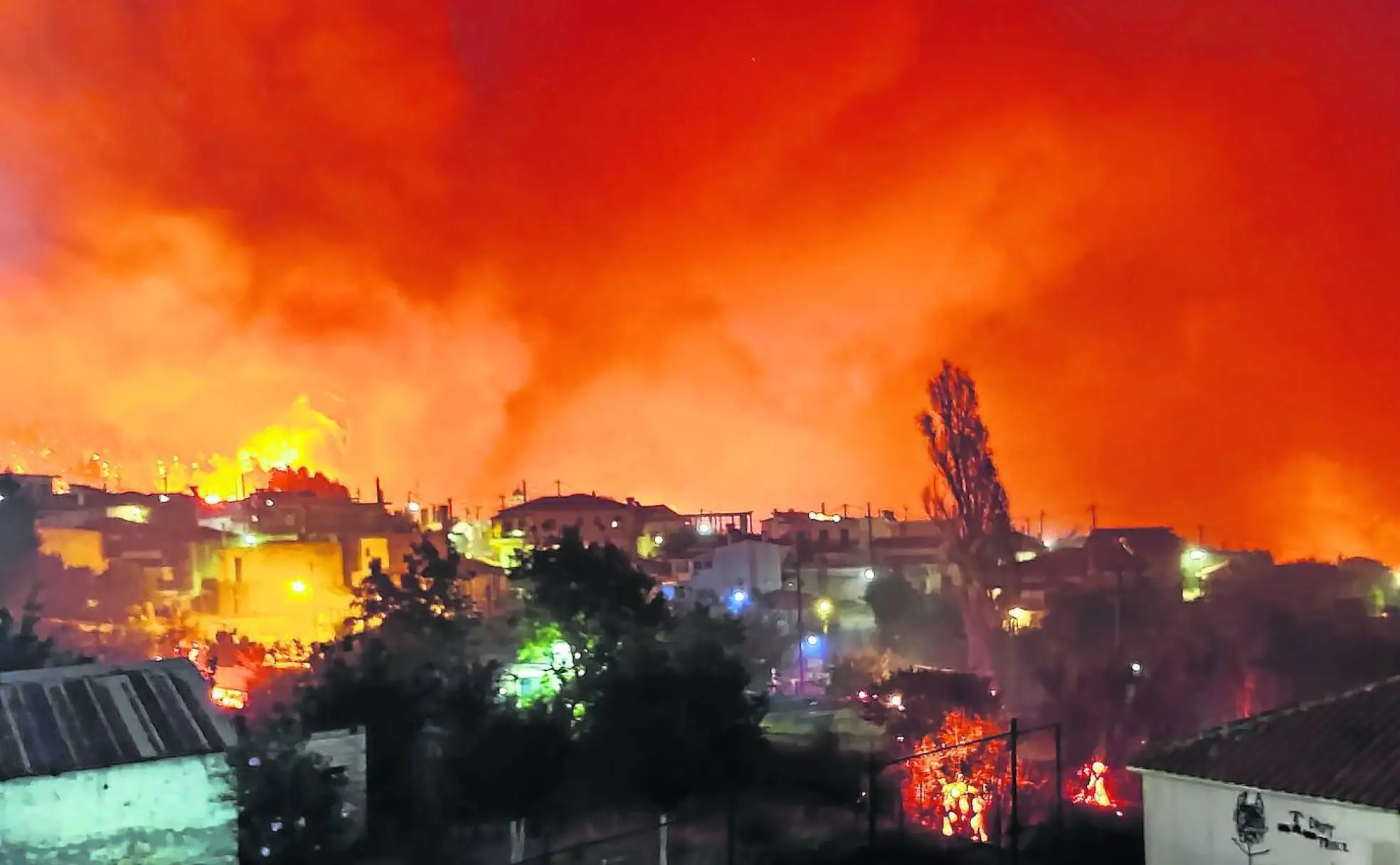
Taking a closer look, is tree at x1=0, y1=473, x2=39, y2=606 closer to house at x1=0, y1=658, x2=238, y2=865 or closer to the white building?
the white building

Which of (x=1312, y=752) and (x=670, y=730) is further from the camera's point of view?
(x=670, y=730)

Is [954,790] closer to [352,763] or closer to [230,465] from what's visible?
[352,763]

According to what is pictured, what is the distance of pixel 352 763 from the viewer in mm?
13133

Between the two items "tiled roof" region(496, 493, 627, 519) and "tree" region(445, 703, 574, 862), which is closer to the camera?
"tree" region(445, 703, 574, 862)

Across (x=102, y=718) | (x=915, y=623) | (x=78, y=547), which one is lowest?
(x=915, y=623)

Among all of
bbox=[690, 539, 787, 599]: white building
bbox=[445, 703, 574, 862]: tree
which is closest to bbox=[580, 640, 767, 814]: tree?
bbox=[445, 703, 574, 862]: tree

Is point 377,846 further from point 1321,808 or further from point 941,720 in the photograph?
point 941,720

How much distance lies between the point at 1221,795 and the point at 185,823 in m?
10.6

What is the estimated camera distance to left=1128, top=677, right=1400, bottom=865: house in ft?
33.8

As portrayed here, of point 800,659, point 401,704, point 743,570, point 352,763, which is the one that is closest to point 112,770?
point 352,763

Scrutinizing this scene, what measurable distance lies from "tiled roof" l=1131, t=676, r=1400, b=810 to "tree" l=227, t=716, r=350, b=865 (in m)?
9.38

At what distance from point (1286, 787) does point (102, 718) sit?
1175 centimetres

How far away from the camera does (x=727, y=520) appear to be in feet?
184

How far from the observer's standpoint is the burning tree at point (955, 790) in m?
18.7
